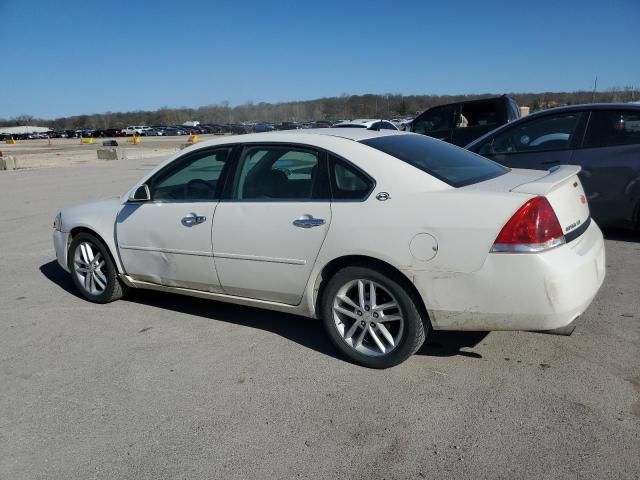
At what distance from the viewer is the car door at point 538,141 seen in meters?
6.50

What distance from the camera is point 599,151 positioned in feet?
20.6

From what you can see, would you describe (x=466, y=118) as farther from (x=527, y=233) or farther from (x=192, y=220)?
(x=527, y=233)

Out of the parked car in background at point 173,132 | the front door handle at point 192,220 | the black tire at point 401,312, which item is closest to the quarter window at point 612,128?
the black tire at point 401,312

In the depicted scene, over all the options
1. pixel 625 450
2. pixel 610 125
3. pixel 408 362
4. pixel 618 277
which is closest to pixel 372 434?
pixel 408 362

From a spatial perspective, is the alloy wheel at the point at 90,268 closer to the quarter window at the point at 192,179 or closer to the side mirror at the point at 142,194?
the side mirror at the point at 142,194

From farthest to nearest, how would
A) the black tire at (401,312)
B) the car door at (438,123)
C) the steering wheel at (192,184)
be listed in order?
the car door at (438,123) < the steering wheel at (192,184) < the black tire at (401,312)

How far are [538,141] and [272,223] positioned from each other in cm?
437

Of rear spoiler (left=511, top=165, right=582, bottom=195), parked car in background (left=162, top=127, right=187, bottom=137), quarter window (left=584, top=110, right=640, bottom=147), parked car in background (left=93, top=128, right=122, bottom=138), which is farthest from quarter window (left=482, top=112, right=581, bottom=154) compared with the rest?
parked car in background (left=93, top=128, right=122, bottom=138)

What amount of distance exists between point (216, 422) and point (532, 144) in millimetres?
5383

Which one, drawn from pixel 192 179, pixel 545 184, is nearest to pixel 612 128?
pixel 545 184

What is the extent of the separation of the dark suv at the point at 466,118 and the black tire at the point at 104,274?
9.91 m

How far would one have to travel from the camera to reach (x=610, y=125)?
6285 millimetres

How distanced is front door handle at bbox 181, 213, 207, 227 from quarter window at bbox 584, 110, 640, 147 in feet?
15.1

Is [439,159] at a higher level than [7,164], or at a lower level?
higher
